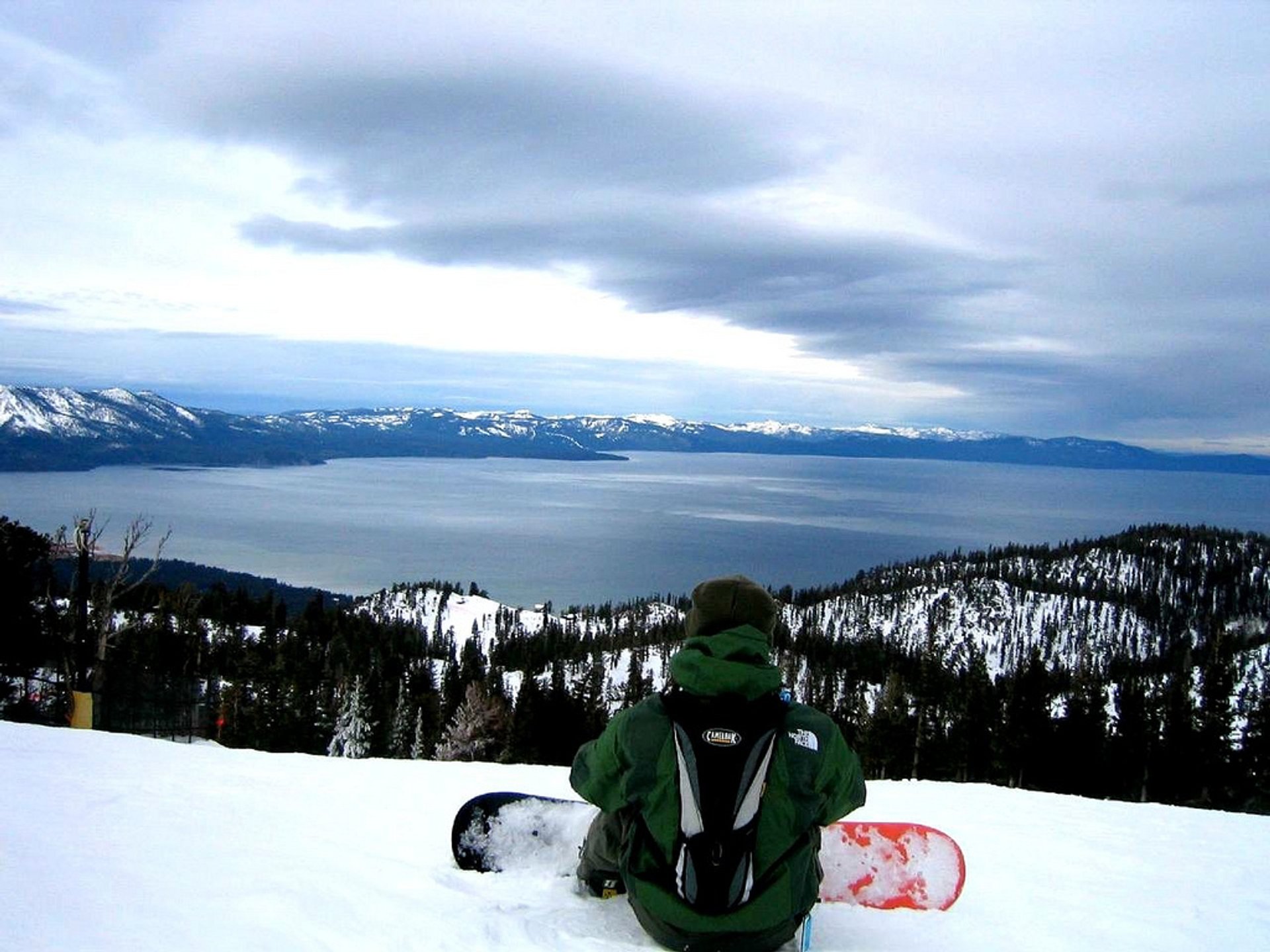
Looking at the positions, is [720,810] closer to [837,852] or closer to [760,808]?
[760,808]

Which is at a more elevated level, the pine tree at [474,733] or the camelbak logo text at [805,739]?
the camelbak logo text at [805,739]

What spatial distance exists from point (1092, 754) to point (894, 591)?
380 ft

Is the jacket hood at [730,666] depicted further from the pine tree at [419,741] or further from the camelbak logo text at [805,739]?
the pine tree at [419,741]

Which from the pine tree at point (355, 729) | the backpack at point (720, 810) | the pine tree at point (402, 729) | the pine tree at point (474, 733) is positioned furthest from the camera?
the pine tree at point (402, 729)

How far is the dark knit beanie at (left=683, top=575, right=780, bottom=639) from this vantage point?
360 cm

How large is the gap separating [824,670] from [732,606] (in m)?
96.3

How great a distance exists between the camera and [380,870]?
4.81m

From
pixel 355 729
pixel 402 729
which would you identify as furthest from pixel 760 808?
pixel 402 729

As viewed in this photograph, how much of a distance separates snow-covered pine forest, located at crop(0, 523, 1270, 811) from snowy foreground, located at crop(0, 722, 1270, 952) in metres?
10.4

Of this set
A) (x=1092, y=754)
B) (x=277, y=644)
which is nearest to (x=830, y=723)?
(x=1092, y=754)

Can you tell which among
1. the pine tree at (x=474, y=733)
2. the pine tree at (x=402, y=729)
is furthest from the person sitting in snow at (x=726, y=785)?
the pine tree at (x=402, y=729)

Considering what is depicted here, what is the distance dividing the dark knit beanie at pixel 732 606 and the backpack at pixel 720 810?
0.43 metres

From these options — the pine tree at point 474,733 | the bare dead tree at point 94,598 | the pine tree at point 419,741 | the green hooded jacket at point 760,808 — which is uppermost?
the green hooded jacket at point 760,808

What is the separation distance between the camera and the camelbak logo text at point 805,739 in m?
3.57
